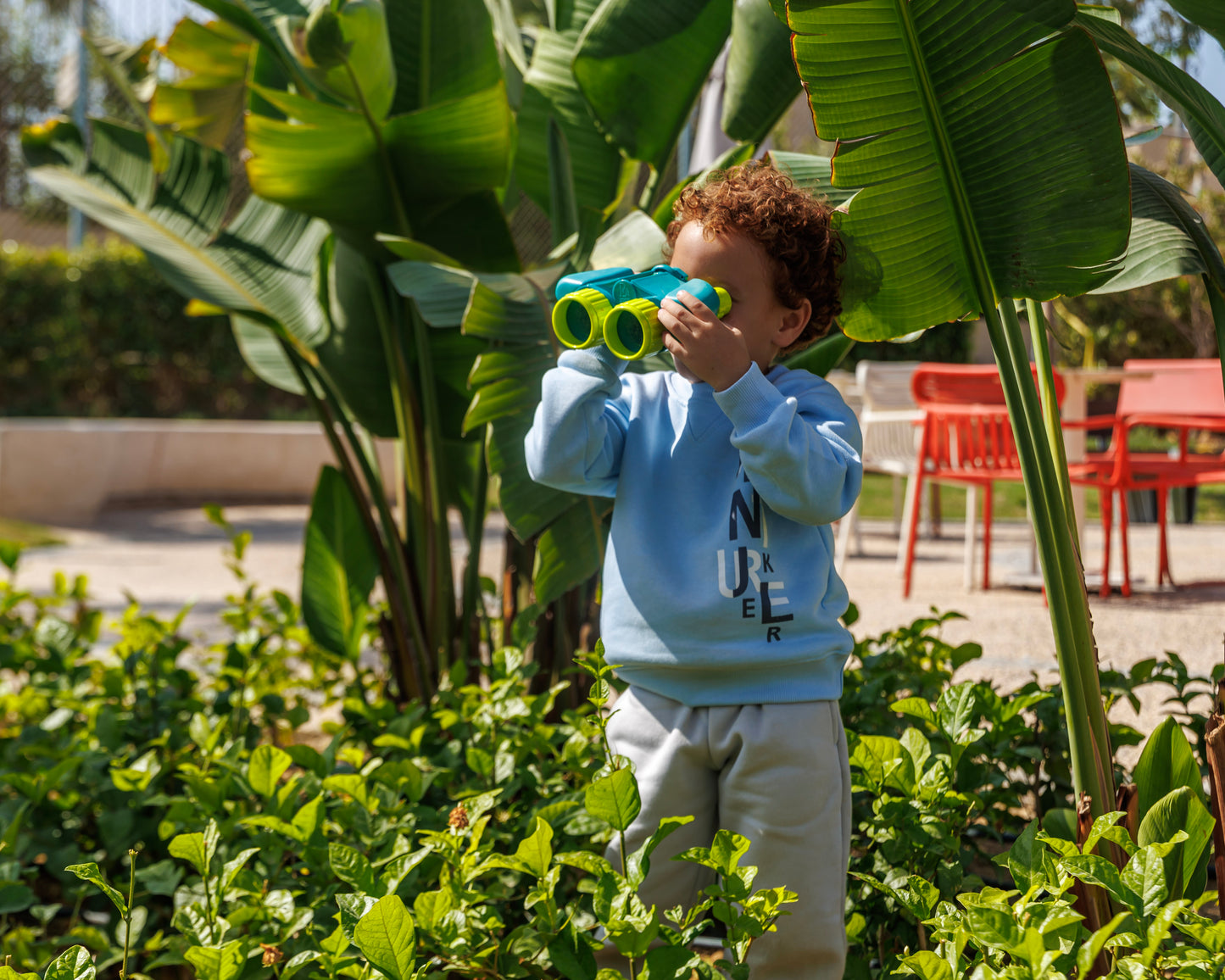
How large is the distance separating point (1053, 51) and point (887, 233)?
10.7 inches

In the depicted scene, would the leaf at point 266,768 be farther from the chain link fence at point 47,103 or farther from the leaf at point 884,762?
the chain link fence at point 47,103

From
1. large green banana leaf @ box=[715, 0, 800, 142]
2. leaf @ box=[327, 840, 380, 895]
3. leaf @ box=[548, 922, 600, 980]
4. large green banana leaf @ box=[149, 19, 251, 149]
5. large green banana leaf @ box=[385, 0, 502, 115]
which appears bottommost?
leaf @ box=[548, 922, 600, 980]

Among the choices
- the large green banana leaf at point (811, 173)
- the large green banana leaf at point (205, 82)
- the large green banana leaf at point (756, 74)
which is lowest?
the large green banana leaf at point (811, 173)

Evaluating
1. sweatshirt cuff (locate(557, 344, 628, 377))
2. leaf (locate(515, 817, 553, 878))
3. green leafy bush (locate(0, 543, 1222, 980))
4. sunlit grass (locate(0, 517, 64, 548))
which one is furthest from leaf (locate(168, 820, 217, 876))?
sunlit grass (locate(0, 517, 64, 548))

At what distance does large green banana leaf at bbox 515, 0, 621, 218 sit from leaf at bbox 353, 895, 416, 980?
155cm

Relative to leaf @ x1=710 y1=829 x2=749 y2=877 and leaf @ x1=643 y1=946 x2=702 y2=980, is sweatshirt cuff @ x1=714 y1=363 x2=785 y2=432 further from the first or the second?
leaf @ x1=643 y1=946 x2=702 y2=980

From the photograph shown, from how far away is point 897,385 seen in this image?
22.3ft

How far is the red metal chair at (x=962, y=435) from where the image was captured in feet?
15.1

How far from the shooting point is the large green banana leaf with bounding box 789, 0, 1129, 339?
1.22 meters

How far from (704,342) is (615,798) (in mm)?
506

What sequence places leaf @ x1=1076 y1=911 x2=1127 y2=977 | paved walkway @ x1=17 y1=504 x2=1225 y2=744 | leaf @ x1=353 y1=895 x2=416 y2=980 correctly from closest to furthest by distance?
leaf @ x1=1076 y1=911 x2=1127 y2=977
leaf @ x1=353 y1=895 x2=416 y2=980
paved walkway @ x1=17 y1=504 x2=1225 y2=744

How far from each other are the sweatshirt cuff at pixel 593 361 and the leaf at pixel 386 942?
2.24 feet

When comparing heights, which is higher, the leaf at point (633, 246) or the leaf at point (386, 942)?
the leaf at point (633, 246)

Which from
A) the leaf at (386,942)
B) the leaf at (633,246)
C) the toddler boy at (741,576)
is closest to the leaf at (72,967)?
the leaf at (386,942)
